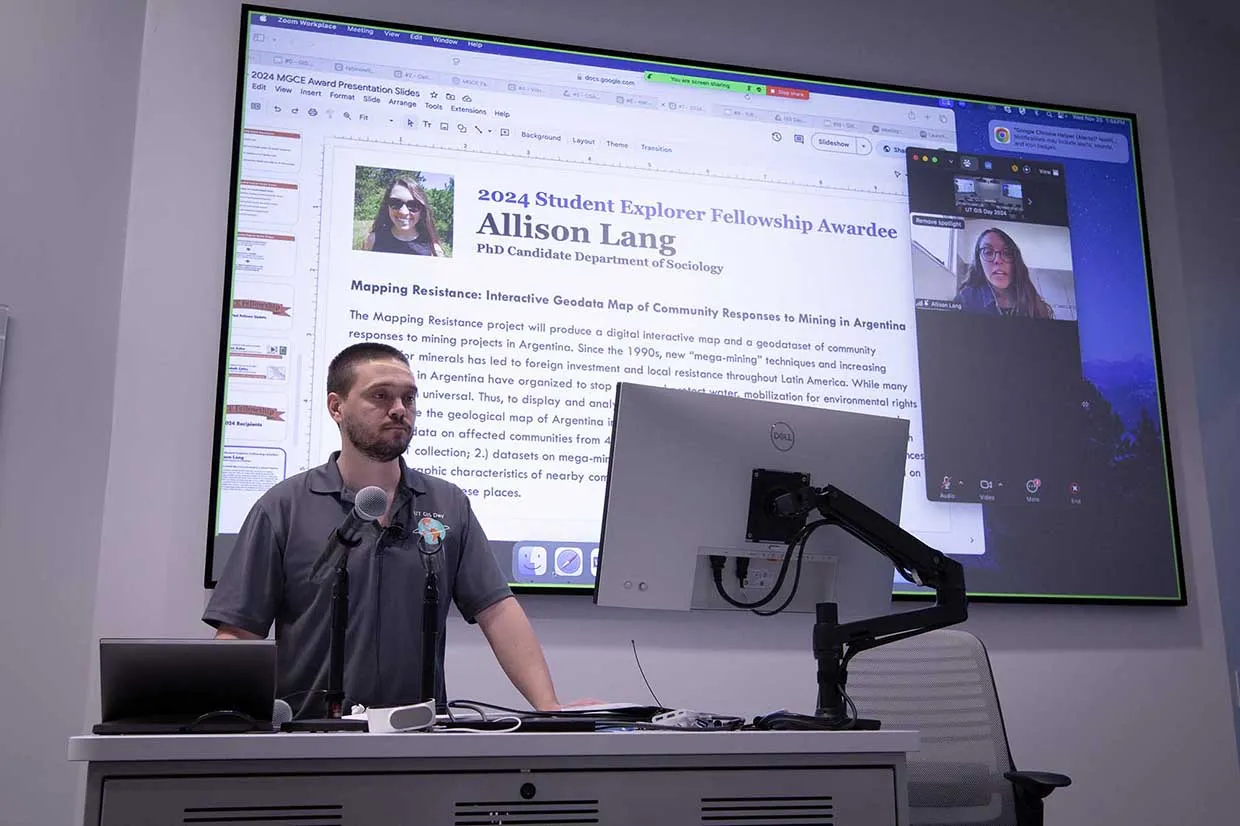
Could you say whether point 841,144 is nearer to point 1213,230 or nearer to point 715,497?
point 1213,230

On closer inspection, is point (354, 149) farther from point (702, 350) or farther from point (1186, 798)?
point (1186, 798)

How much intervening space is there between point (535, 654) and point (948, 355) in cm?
168

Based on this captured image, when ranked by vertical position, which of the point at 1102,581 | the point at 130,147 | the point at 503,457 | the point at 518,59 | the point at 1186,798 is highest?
the point at 518,59

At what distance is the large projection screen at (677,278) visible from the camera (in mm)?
2994

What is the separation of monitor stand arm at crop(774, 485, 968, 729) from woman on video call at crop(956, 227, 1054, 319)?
5.92 feet

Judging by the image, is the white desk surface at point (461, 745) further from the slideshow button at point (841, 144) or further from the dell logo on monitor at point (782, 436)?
the slideshow button at point (841, 144)

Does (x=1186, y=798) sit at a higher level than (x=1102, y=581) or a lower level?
lower

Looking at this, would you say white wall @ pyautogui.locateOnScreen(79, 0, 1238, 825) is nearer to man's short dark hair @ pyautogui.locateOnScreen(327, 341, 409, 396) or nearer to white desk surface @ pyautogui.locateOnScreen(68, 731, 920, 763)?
man's short dark hair @ pyautogui.locateOnScreen(327, 341, 409, 396)

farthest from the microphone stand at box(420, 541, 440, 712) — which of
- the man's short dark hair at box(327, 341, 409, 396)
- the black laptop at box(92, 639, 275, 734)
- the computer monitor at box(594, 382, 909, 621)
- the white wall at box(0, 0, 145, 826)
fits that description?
the white wall at box(0, 0, 145, 826)

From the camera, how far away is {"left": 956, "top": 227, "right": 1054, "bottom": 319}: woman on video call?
11.2 ft

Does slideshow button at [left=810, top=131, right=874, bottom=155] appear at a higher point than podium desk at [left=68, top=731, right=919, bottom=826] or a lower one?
higher

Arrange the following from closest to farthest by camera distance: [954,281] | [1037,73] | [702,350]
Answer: [702,350] < [954,281] < [1037,73]

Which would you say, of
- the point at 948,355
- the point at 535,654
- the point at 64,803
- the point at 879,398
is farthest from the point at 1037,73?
the point at 64,803

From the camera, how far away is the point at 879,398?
129 inches
